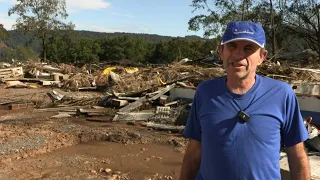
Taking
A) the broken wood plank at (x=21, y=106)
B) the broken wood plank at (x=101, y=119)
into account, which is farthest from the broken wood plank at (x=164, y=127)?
the broken wood plank at (x=21, y=106)

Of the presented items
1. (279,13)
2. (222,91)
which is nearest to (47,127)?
(222,91)

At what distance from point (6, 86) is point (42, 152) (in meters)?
14.2

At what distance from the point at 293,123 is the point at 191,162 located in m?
0.67

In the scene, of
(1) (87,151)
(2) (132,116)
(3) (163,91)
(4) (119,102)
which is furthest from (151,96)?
(1) (87,151)

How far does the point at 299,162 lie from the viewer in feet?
6.59

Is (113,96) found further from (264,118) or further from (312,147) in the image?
(264,118)

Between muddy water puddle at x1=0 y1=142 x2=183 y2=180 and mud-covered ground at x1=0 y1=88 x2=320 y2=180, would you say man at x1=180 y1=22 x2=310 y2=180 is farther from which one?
muddy water puddle at x1=0 y1=142 x2=183 y2=180

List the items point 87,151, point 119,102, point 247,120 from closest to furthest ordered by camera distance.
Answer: point 247,120 < point 87,151 < point 119,102

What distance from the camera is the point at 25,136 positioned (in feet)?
25.9

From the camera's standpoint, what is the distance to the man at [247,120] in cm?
189

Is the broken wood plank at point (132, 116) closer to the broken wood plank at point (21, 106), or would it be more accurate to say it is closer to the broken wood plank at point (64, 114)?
the broken wood plank at point (64, 114)

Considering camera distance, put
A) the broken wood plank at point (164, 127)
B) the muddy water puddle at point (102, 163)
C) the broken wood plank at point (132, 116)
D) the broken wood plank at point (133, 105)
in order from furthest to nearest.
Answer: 1. the broken wood plank at point (133, 105)
2. the broken wood plank at point (132, 116)
3. the broken wood plank at point (164, 127)
4. the muddy water puddle at point (102, 163)

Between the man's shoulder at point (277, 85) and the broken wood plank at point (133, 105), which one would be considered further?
the broken wood plank at point (133, 105)

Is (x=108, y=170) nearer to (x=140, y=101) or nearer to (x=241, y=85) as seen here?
(x=241, y=85)
